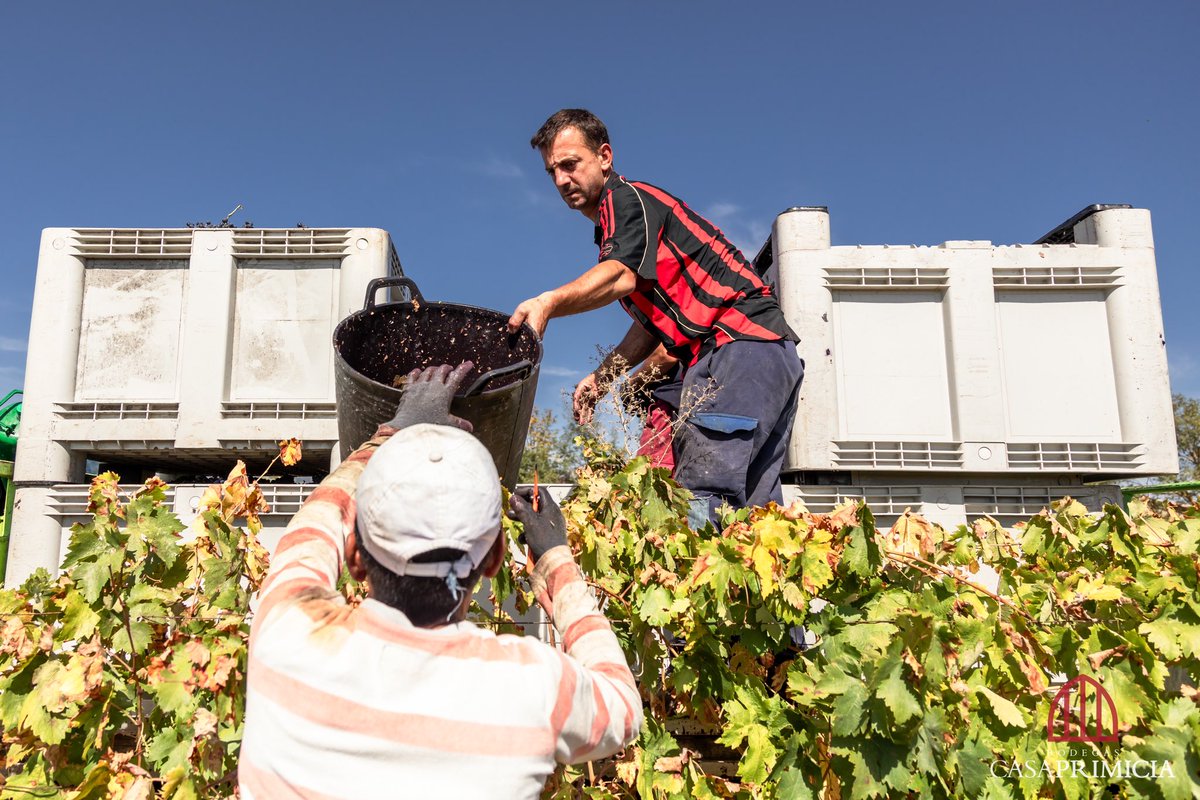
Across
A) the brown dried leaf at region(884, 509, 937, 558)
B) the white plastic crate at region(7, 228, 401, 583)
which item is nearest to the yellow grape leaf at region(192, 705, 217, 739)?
the brown dried leaf at region(884, 509, 937, 558)

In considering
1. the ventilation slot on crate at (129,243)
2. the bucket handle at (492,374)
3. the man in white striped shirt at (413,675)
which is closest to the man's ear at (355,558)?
the man in white striped shirt at (413,675)

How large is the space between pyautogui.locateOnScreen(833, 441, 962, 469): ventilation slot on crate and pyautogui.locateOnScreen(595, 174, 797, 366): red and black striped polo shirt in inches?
71.8

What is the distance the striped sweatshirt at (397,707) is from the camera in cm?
90

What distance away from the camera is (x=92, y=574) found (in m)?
1.80

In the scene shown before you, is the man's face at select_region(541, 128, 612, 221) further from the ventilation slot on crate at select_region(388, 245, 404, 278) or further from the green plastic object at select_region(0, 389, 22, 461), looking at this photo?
the green plastic object at select_region(0, 389, 22, 461)

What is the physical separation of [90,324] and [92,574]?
10.7 feet

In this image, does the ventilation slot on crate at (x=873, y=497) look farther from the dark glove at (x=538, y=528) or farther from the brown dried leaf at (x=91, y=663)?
the brown dried leaf at (x=91, y=663)

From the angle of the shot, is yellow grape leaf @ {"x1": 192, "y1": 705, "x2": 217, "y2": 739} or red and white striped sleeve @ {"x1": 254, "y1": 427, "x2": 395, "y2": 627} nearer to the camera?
red and white striped sleeve @ {"x1": 254, "y1": 427, "x2": 395, "y2": 627}

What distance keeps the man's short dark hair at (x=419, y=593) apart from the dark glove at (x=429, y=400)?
1.23ft

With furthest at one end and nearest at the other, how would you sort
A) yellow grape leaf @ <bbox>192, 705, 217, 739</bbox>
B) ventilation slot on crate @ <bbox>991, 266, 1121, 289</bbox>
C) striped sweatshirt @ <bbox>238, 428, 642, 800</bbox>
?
ventilation slot on crate @ <bbox>991, 266, 1121, 289</bbox>
yellow grape leaf @ <bbox>192, 705, 217, 739</bbox>
striped sweatshirt @ <bbox>238, 428, 642, 800</bbox>

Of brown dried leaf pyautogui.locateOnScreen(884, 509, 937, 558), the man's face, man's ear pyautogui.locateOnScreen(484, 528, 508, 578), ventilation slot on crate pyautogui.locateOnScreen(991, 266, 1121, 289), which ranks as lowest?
man's ear pyautogui.locateOnScreen(484, 528, 508, 578)

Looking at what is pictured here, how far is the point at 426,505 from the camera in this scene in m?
0.94

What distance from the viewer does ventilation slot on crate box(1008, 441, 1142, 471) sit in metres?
4.27

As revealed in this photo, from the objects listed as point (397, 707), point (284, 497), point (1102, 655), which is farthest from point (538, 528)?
point (284, 497)
